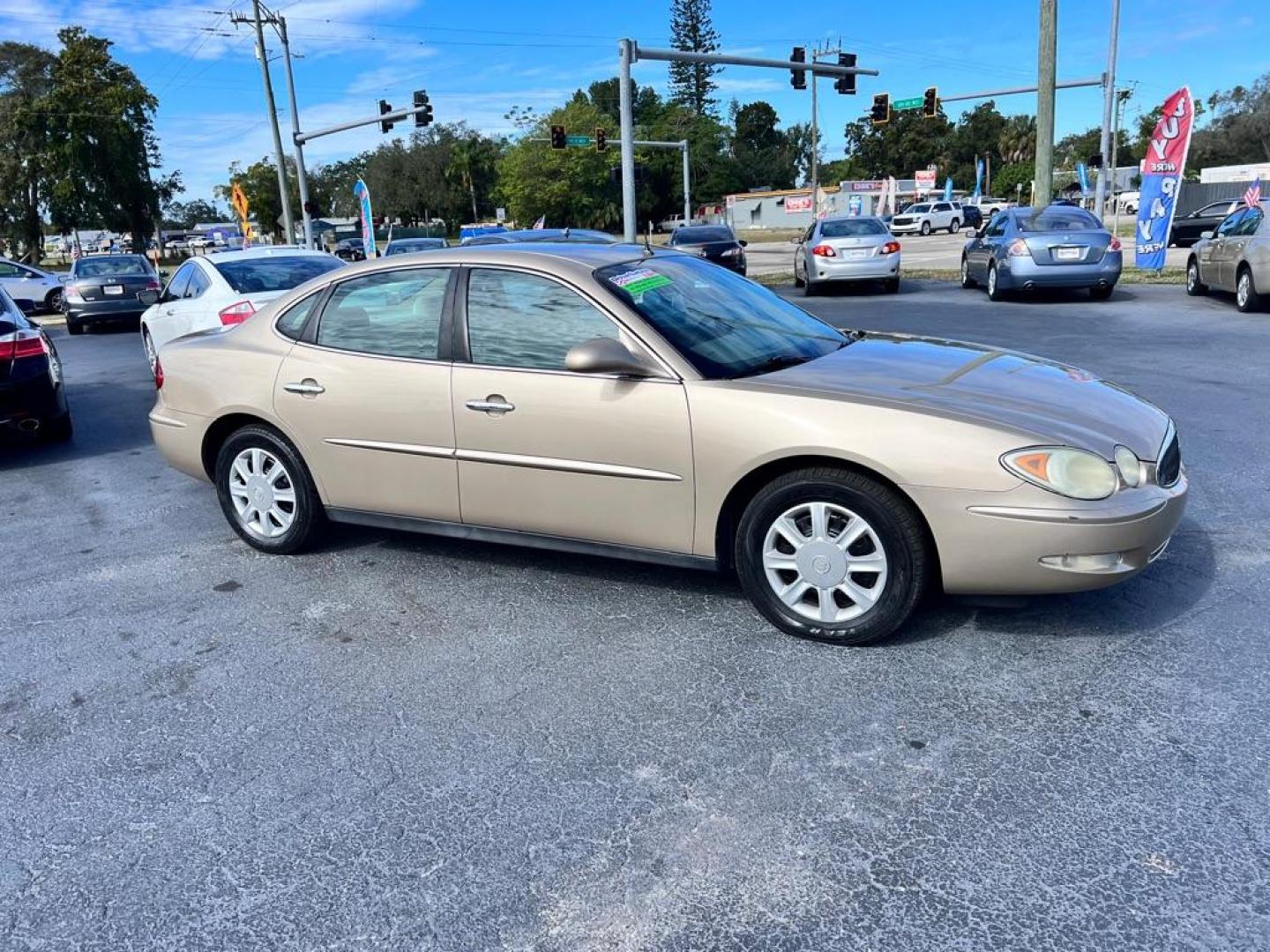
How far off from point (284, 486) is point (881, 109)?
1092 inches

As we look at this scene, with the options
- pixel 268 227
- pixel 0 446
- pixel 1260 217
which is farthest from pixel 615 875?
pixel 268 227

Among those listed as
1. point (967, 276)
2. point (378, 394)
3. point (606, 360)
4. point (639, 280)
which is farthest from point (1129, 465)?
point (967, 276)

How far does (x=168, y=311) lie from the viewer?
9906mm

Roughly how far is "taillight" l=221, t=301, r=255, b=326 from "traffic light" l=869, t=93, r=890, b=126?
2342 centimetres

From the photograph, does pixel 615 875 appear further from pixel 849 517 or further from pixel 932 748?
pixel 849 517

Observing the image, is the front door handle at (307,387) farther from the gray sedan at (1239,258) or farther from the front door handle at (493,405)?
the gray sedan at (1239,258)

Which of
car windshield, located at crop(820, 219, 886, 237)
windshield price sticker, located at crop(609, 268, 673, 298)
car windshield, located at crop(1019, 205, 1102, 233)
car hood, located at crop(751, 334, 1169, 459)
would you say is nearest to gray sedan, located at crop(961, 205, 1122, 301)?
car windshield, located at crop(1019, 205, 1102, 233)

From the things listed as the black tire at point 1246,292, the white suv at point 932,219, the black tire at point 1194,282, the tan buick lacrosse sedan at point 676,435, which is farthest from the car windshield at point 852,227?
the white suv at point 932,219

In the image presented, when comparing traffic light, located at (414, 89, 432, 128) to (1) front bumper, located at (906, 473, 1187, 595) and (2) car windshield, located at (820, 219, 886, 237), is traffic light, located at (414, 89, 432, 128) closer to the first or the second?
(2) car windshield, located at (820, 219, 886, 237)

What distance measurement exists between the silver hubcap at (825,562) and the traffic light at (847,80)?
25.8m

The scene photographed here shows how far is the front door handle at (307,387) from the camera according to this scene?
4.65 metres

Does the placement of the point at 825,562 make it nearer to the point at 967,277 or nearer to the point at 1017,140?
the point at 967,277

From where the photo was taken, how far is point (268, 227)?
105 metres

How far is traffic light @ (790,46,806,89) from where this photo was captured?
25203mm
